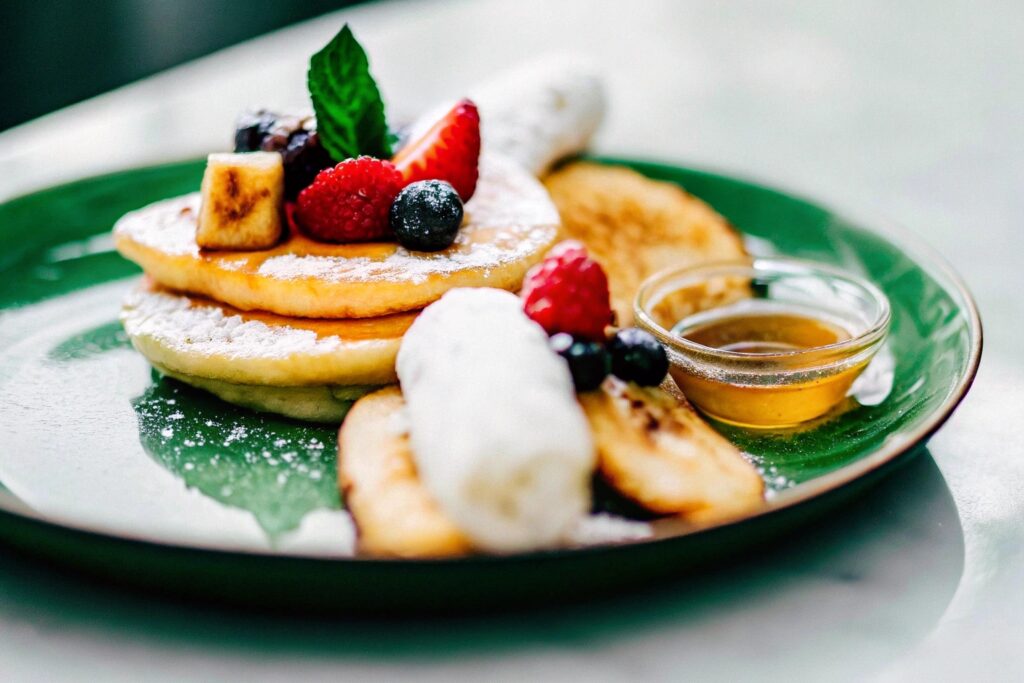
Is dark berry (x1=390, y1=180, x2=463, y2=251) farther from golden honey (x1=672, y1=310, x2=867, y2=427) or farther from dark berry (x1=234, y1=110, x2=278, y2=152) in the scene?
golden honey (x1=672, y1=310, x2=867, y2=427)

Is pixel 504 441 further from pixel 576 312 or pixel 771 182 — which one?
pixel 771 182

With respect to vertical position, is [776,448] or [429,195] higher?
[429,195]

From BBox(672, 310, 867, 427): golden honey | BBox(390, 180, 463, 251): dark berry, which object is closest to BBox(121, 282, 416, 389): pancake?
BBox(390, 180, 463, 251): dark berry

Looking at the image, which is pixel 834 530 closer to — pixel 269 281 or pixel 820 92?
pixel 269 281

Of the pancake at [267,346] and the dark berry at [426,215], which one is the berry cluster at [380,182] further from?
the pancake at [267,346]

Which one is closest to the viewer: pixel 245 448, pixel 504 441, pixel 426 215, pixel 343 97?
pixel 504 441

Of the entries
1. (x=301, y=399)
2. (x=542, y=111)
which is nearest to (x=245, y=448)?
(x=301, y=399)

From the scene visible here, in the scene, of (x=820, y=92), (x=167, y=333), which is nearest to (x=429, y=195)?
(x=167, y=333)
